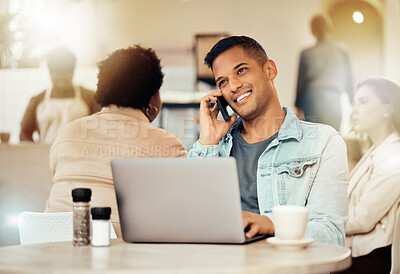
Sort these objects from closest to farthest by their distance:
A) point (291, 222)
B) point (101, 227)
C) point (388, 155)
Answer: point (291, 222) < point (101, 227) < point (388, 155)

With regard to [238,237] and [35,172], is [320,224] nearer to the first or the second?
[238,237]

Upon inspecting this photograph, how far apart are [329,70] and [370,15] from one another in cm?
51

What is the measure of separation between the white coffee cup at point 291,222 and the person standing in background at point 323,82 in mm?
3115

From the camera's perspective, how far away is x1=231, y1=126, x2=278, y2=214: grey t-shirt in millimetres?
1920

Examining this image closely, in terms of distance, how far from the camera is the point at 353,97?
4.23m

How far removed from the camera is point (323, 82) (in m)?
4.28

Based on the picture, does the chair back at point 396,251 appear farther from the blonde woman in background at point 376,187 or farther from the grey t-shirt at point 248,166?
the grey t-shirt at point 248,166

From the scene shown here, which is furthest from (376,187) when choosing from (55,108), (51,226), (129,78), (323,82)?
(55,108)

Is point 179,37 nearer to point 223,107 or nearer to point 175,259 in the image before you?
point 223,107

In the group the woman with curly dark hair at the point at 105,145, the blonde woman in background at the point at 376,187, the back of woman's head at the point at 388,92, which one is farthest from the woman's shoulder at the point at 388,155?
the woman with curly dark hair at the point at 105,145

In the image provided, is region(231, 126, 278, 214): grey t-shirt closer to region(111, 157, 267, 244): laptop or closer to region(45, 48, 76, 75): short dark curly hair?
region(111, 157, 267, 244): laptop

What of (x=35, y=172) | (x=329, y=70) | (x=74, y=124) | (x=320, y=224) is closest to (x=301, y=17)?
(x=329, y=70)

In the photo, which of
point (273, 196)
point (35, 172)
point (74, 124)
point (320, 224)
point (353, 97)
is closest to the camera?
point (320, 224)

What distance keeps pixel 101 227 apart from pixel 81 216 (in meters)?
0.06
